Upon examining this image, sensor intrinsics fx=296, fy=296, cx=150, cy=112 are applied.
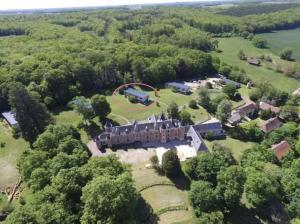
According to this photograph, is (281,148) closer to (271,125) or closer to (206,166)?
(271,125)

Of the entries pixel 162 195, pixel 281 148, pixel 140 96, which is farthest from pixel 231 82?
pixel 162 195

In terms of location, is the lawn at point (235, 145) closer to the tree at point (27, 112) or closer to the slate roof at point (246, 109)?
the slate roof at point (246, 109)

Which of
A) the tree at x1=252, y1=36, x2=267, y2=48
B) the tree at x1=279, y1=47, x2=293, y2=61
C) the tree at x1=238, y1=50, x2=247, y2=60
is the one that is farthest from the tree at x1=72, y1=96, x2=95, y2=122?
the tree at x1=252, y1=36, x2=267, y2=48

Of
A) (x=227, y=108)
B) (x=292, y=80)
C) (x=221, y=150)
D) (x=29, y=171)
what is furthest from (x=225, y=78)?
(x=29, y=171)

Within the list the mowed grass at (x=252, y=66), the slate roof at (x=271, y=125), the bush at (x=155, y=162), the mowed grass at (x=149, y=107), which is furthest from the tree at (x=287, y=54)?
the bush at (x=155, y=162)

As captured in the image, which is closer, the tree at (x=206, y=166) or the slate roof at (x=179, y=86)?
the tree at (x=206, y=166)
